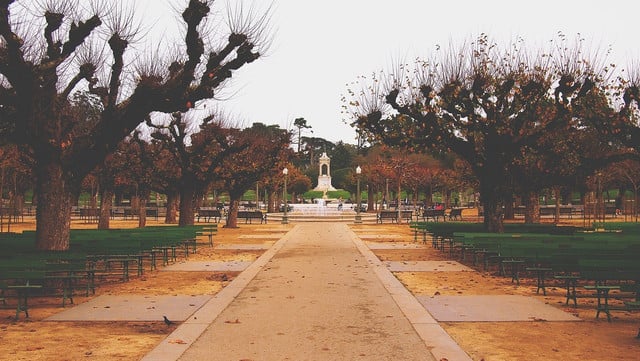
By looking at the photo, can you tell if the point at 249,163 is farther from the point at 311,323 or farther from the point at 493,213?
the point at 311,323

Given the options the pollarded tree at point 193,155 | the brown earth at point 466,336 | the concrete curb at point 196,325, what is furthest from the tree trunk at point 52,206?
the pollarded tree at point 193,155

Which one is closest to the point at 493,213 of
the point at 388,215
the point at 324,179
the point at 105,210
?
the point at 105,210

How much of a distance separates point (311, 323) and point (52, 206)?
22.7 feet

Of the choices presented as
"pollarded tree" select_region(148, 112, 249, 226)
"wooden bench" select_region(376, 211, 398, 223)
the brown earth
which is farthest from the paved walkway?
"wooden bench" select_region(376, 211, 398, 223)

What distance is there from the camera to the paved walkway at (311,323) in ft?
22.8

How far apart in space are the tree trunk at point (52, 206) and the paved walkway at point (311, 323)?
3.88 m

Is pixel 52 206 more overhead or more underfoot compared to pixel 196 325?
more overhead

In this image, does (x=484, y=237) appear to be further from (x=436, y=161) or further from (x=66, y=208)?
(x=436, y=161)

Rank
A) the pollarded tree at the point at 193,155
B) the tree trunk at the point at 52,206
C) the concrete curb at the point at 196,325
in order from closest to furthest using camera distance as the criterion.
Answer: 1. the concrete curb at the point at 196,325
2. the tree trunk at the point at 52,206
3. the pollarded tree at the point at 193,155

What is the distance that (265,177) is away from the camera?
3612cm

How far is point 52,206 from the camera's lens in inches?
490

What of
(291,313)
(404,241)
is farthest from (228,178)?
(291,313)

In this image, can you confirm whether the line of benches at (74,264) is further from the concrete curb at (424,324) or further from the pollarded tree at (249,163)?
the pollarded tree at (249,163)

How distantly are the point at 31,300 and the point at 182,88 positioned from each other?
17.5 ft
